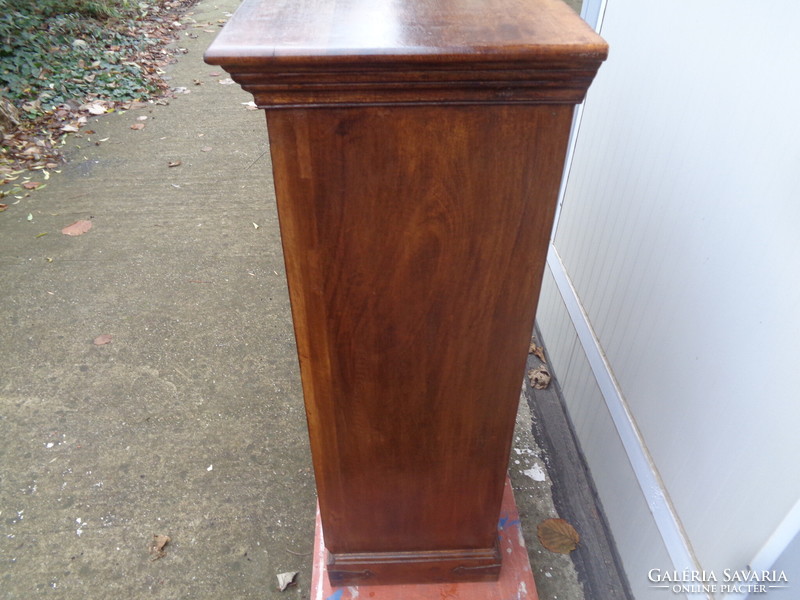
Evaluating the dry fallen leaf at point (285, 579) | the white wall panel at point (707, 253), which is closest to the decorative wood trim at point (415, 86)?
the white wall panel at point (707, 253)

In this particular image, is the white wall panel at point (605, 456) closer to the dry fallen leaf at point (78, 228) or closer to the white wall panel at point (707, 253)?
the white wall panel at point (707, 253)

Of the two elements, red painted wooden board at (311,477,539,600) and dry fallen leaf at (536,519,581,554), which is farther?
dry fallen leaf at (536,519,581,554)

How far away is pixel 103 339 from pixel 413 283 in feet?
6.12

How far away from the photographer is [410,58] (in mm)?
762

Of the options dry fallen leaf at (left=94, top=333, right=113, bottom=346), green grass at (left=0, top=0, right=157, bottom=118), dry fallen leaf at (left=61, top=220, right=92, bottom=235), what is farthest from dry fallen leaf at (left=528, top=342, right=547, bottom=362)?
green grass at (left=0, top=0, right=157, bottom=118)

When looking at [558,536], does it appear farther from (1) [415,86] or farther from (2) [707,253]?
(1) [415,86]

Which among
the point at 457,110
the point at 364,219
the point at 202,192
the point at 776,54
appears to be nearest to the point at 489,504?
the point at 364,219

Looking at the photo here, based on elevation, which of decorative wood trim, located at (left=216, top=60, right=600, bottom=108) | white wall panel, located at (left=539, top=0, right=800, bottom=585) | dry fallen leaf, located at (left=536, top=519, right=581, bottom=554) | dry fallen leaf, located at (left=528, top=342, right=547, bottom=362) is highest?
decorative wood trim, located at (left=216, top=60, right=600, bottom=108)

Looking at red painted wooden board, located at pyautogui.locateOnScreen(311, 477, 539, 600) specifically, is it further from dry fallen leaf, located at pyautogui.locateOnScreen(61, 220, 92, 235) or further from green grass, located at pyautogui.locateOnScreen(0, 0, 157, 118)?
green grass, located at pyautogui.locateOnScreen(0, 0, 157, 118)

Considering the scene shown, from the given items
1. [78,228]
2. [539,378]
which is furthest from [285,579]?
[78,228]

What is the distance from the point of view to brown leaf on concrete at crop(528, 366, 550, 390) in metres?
2.20

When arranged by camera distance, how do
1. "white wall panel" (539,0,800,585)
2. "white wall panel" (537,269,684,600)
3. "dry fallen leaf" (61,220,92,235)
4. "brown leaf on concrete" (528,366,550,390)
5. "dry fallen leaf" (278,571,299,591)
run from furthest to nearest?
"dry fallen leaf" (61,220,92,235), "brown leaf on concrete" (528,366,550,390), "dry fallen leaf" (278,571,299,591), "white wall panel" (537,269,684,600), "white wall panel" (539,0,800,585)

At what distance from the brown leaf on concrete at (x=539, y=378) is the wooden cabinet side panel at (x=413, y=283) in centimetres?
90

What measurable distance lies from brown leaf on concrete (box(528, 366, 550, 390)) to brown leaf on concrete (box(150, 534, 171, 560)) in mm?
1366
